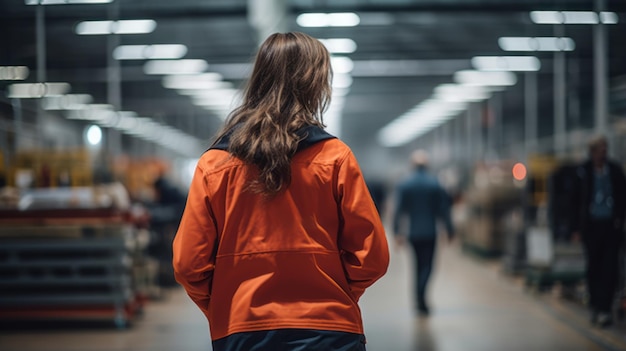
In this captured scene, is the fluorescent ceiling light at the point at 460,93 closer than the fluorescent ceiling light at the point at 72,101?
No

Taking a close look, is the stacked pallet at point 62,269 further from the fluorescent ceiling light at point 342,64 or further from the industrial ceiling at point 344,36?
the fluorescent ceiling light at point 342,64

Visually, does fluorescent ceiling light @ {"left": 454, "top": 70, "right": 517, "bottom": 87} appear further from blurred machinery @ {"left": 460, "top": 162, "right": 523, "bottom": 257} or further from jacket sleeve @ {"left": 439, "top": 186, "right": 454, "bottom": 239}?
jacket sleeve @ {"left": 439, "top": 186, "right": 454, "bottom": 239}

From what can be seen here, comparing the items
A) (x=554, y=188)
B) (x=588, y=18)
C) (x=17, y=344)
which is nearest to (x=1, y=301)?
(x=17, y=344)

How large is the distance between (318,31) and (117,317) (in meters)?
6.62

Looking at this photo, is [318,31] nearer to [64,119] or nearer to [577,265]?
[64,119]

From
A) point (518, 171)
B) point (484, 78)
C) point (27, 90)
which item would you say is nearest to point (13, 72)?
point (27, 90)

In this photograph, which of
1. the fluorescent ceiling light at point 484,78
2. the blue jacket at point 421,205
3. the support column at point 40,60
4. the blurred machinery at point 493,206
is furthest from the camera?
the fluorescent ceiling light at point 484,78

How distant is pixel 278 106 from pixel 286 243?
372 millimetres

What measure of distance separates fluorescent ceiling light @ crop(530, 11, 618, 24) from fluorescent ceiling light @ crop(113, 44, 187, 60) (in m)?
7.44

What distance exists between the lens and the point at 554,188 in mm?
8977

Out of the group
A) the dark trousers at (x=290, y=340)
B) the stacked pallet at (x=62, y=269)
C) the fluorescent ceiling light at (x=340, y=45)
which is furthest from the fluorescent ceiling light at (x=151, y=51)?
the dark trousers at (x=290, y=340)

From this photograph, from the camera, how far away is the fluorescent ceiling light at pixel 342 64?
15.9 m

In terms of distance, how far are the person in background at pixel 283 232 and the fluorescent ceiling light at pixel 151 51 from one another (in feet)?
42.8

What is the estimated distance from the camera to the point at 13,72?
21.2ft
